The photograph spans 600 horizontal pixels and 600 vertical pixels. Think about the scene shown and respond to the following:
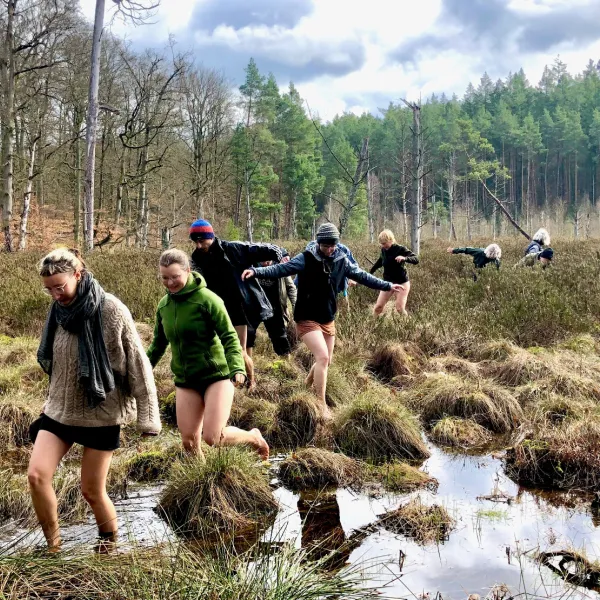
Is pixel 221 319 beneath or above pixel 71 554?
above

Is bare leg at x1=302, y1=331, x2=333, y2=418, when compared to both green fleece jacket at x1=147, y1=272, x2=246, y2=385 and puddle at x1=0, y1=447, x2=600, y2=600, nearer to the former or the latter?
puddle at x1=0, y1=447, x2=600, y2=600

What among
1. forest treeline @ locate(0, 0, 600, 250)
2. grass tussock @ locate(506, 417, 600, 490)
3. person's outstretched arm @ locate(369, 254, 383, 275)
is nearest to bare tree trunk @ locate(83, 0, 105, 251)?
forest treeline @ locate(0, 0, 600, 250)

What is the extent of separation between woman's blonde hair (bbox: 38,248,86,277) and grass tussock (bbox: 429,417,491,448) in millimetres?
4115

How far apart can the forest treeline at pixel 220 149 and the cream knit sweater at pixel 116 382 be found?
8722 millimetres

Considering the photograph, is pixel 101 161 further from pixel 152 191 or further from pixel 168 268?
pixel 168 268

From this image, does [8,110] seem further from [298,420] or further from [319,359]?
[298,420]

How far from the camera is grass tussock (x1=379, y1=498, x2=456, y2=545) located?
415 centimetres

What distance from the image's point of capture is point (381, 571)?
368 centimetres

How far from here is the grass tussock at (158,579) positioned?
2.86 metres

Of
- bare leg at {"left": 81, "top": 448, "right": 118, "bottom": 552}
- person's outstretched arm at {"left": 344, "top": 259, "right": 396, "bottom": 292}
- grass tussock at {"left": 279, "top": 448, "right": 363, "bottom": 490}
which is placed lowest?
grass tussock at {"left": 279, "top": 448, "right": 363, "bottom": 490}

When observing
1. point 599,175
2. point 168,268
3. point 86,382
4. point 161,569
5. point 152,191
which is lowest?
point 161,569

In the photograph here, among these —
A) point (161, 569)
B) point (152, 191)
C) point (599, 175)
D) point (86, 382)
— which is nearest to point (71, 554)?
point (161, 569)

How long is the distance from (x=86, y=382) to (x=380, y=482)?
2.69 meters

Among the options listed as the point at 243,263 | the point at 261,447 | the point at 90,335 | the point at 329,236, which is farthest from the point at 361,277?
the point at 90,335
